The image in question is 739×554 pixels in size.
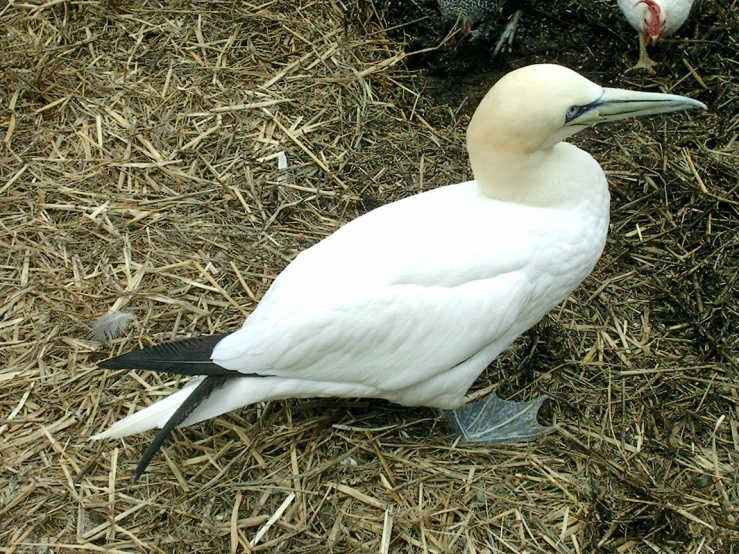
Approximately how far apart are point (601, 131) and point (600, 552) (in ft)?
6.85

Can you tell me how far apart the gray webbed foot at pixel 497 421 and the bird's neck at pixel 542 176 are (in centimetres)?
74

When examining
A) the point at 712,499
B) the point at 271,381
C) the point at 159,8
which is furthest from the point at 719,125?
the point at 159,8

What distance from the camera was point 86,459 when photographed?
250 cm

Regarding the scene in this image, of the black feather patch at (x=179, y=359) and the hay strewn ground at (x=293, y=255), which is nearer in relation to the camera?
the black feather patch at (x=179, y=359)

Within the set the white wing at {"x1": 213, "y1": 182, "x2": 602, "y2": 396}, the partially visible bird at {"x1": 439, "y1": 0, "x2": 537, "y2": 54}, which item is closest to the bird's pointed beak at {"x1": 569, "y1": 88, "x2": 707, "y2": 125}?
the white wing at {"x1": 213, "y1": 182, "x2": 602, "y2": 396}

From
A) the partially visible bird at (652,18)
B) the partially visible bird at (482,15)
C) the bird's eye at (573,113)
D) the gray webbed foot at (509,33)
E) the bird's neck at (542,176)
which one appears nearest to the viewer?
the bird's eye at (573,113)

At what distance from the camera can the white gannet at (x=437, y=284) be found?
7.36 feet

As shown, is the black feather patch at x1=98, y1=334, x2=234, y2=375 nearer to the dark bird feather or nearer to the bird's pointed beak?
the dark bird feather

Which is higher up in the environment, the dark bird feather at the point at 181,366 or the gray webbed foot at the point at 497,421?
the dark bird feather at the point at 181,366

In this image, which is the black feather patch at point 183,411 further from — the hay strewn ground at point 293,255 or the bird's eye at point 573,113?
the bird's eye at point 573,113

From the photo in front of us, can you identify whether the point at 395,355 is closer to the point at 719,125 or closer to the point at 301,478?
the point at 301,478

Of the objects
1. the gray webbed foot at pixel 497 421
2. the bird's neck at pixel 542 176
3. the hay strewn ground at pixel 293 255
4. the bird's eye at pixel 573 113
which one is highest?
the bird's eye at pixel 573 113

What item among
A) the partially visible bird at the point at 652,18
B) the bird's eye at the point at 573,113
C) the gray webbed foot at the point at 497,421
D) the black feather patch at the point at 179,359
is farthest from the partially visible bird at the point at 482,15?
the black feather patch at the point at 179,359

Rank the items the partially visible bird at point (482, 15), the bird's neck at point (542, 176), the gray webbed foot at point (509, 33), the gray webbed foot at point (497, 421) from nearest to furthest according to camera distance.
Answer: the bird's neck at point (542, 176)
the gray webbed foot at point (497, 421)
the partially visible bird at point (482, 15)
the gray webbed foot at point (509, 33)
